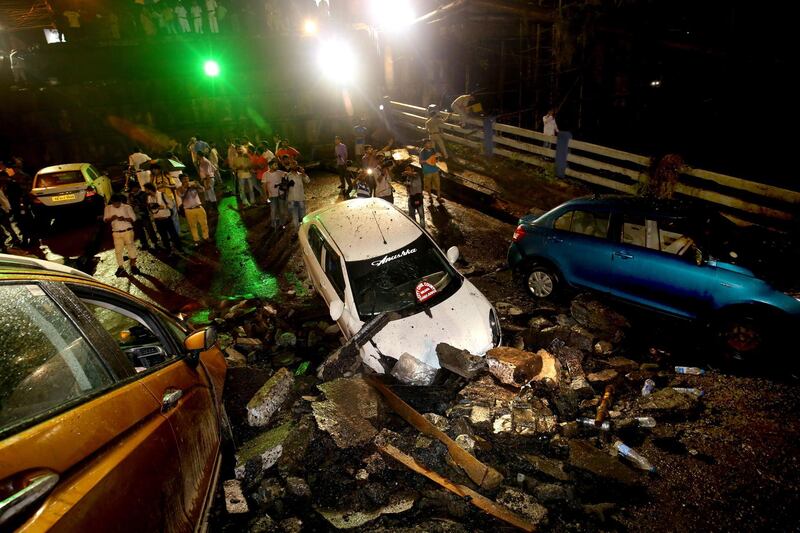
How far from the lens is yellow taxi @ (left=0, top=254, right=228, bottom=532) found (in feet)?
5.40

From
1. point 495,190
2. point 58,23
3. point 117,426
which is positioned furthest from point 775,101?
point 58,23

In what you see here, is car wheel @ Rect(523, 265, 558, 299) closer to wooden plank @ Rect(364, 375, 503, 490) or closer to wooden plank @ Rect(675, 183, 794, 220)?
wooden plank @ Rect(364, 375, 503, 490)

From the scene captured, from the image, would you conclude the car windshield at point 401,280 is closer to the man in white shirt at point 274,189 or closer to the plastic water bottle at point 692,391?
the plastic water bottle at point 692,391

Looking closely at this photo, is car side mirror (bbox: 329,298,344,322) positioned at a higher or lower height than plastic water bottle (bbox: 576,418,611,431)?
higher

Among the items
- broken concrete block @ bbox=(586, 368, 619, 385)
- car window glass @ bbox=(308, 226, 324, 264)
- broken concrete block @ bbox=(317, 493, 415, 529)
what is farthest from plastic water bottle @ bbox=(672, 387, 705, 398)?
car window glass @ bbox=(308, 226, 324, 264)

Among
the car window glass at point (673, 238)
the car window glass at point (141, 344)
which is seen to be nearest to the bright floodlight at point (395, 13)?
the car window glass at point (673, 238)

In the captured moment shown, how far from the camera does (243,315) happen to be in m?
7.29

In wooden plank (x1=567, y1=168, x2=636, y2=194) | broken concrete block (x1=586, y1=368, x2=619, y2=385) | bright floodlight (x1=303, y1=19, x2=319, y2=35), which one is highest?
bright floodlight (x1=303, y1=19, x2=319, y2=35)

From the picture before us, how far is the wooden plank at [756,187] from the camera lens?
27.1ft

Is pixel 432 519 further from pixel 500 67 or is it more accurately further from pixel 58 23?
pixel 58 23

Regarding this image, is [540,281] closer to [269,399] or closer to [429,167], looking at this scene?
[269,399]

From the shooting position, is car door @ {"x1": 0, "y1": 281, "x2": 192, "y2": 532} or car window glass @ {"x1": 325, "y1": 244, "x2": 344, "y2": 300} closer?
car door @ {"x1": 0, "y1": 281, "x2": 192, "y2": 532}

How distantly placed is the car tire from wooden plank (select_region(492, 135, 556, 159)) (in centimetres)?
742

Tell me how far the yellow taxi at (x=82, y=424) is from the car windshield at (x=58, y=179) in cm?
1216
